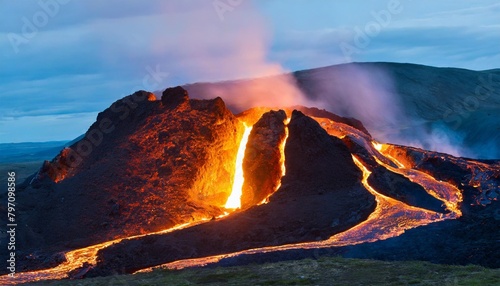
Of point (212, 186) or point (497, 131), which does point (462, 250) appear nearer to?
point (212, 186)

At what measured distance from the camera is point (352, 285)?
24.6 meters

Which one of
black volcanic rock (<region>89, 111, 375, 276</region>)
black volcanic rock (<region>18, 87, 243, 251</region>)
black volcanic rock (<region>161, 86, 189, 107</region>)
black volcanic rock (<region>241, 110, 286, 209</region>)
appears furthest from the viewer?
black volcanic rock (<region>161, 86, 189, 107</region>)

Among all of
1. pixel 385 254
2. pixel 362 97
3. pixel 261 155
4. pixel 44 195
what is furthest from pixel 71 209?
pixel 362 97

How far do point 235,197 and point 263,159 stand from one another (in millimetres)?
2691

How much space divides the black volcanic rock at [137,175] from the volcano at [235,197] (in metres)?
0.09

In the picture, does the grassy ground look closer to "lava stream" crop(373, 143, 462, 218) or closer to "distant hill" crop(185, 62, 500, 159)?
"lava stream" crop(373, 143, 462, 218)

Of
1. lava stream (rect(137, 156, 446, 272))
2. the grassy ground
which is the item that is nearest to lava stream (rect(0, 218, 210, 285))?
the grassy ground

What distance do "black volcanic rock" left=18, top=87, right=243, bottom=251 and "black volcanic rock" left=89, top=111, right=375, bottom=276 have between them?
11.2ft

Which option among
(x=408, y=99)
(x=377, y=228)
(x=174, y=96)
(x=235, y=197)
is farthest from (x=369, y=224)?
(x=408, y=99)

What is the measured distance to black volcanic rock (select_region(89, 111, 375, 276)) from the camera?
111ft

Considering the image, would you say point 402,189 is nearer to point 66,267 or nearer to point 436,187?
point 436,187

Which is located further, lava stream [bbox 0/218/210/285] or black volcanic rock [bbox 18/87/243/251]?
black volcanic rock [bbox 18/87/243/251]

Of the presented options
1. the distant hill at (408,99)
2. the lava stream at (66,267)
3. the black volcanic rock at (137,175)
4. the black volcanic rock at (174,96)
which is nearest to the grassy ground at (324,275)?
the lava stream at (66,267)

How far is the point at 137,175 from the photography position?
4247 cm
